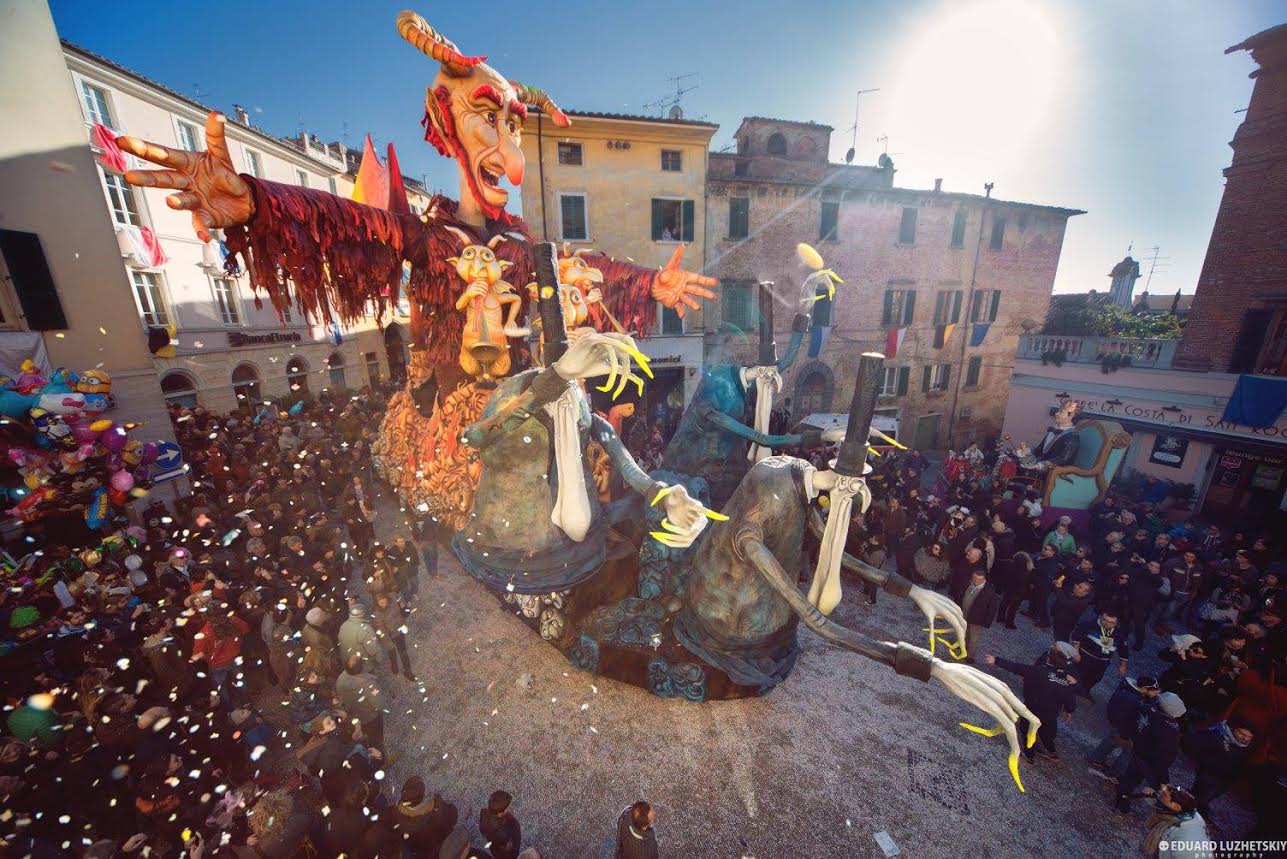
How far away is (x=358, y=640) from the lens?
190 inches

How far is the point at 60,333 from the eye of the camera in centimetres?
773

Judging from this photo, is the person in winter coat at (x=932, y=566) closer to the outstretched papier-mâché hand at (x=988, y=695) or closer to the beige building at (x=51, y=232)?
the outstretched papier-mâché hand at (x=988, y=695)

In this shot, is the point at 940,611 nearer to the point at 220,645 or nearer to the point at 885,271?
the point at 220,645

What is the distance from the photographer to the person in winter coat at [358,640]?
4.81 meters

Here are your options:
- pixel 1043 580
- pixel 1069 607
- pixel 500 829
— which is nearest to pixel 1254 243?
pixel 1043 580

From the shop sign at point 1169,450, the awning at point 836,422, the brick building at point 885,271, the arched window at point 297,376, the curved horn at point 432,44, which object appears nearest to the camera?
the curved horn at point 432,44

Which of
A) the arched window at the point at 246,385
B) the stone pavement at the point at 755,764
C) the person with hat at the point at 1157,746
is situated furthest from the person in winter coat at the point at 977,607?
the arched window at the point at 246,385

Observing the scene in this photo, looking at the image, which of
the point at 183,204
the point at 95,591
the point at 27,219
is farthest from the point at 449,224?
the point at 27,219

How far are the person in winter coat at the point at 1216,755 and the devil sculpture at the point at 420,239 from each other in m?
6.37

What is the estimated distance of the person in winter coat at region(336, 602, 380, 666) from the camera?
4812 mm

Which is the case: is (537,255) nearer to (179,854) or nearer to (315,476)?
(179,854)

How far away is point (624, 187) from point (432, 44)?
11.4m

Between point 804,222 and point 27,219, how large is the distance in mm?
18304

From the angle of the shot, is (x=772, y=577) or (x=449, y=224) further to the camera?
(x=449, y=224)
